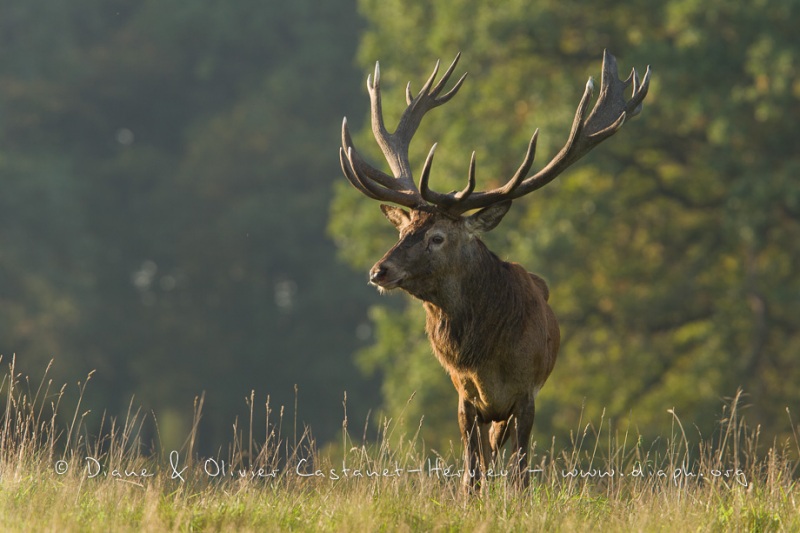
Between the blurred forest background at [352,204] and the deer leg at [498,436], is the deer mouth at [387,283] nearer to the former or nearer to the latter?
the deer leg at [498,436]

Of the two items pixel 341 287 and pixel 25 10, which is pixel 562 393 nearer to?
pixel 341 287

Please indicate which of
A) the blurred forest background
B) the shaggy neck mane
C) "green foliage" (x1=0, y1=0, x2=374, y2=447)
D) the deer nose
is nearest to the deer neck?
the shaggy neck mane

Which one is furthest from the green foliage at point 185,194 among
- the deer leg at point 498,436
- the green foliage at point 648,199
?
the deer leg at point 498,436

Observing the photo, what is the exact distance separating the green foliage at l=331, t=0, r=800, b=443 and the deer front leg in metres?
10.4

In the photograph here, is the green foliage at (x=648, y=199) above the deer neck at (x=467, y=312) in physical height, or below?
above

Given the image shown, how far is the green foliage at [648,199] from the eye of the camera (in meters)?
17.9

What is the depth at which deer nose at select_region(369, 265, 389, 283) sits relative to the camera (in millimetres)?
7371

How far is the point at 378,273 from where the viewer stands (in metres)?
7.38

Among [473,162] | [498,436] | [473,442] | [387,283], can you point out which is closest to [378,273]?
[387,283]

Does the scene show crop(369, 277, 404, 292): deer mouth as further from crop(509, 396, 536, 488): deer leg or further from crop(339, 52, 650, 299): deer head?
crop(509, 396, 536, 488): deer leg

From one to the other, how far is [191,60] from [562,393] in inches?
730

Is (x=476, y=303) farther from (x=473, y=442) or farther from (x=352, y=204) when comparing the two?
(x=352, y=204)

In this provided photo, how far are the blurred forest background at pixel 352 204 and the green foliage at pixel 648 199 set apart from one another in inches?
1.6

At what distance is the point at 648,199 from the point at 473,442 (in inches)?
493
